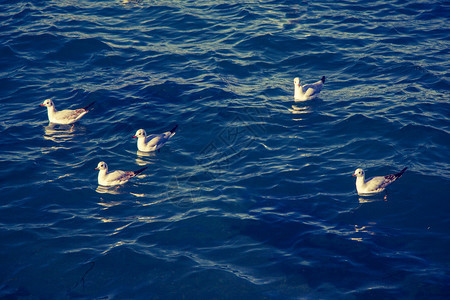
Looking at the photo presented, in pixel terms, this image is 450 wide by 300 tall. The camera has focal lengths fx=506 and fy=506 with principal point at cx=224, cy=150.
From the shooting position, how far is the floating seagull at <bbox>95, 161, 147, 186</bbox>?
628 inches

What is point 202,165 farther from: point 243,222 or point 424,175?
point 424,175

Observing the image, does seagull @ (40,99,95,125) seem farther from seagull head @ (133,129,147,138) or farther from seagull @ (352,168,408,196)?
seagull @ (352,168,408,196)

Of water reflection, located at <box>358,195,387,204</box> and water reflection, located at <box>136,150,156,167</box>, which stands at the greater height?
water reflection, located at <box>136,150,156,167</box>

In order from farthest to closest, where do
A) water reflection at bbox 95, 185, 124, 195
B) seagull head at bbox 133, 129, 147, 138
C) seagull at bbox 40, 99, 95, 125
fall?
seagull at bbox 40, 99, 95, 125 → seagull head at bbox 133, 129, 147, 138 → water reflection at bbox 95, 185, 124, 195

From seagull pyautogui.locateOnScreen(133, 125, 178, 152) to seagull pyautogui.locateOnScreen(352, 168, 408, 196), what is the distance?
6.80m

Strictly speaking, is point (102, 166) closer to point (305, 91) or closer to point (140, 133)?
point (140, 133)

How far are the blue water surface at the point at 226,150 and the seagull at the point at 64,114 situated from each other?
0.50 m

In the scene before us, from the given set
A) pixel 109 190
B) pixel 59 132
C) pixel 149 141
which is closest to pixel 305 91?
pixel 149 141

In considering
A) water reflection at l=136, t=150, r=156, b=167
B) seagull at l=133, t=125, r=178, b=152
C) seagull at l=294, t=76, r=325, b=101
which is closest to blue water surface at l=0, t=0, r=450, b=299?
water reflection at l=136, t=150, r=156, b=167

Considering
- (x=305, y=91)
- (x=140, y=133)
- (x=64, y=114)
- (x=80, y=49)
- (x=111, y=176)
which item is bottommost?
(x=111, y=176)

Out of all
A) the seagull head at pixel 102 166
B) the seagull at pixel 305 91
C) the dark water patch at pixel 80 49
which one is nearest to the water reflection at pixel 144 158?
the seagull head at pixel 102 166

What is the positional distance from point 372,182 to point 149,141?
7657 millimetres

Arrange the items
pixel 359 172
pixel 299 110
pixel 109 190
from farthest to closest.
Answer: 1. pixel 299 110
2. pixel 109 190
3. pixel 359 172

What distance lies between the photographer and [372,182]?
1505cm
